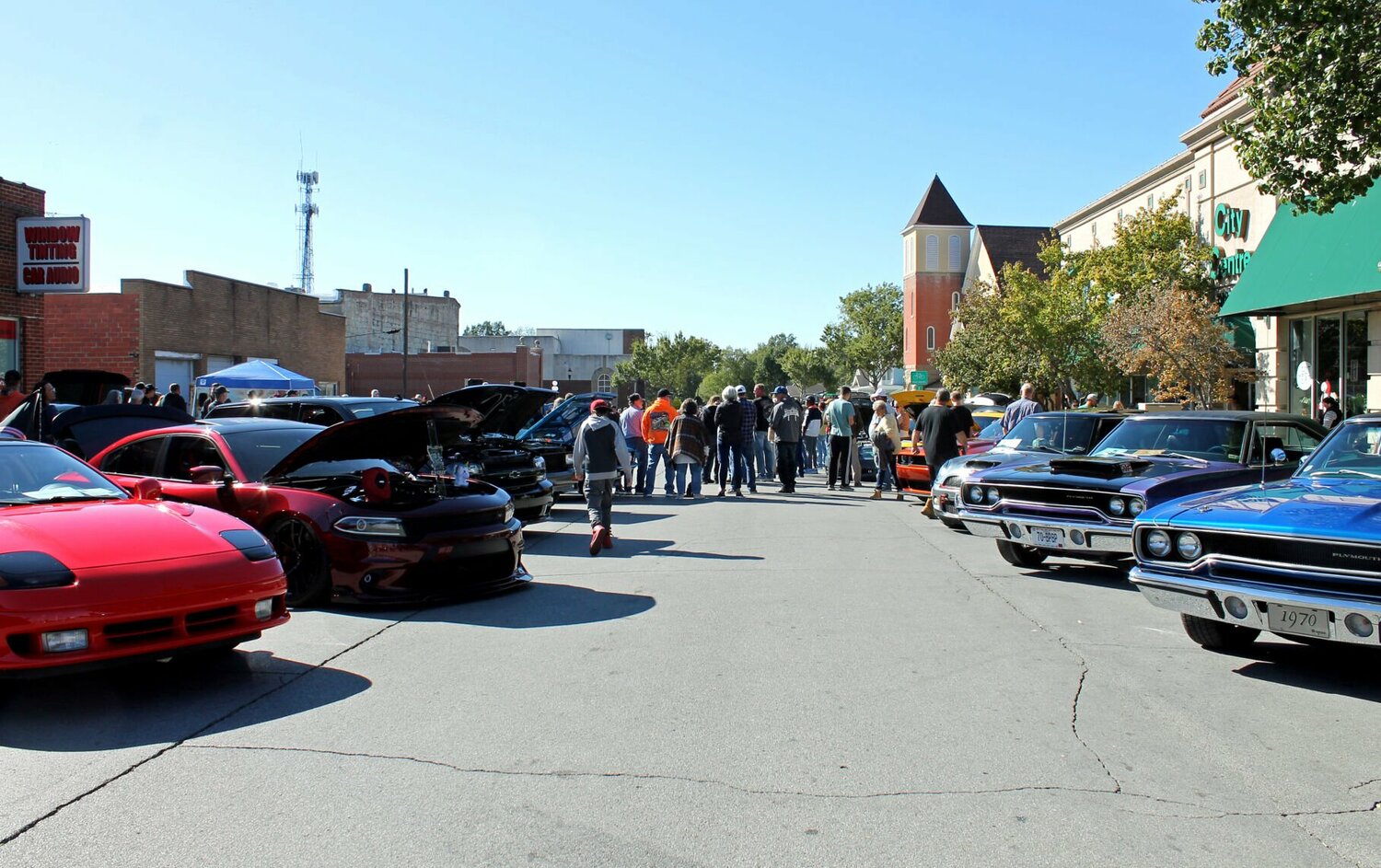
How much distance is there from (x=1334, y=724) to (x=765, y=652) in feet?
10.2

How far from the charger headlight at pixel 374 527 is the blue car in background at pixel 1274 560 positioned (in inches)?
199

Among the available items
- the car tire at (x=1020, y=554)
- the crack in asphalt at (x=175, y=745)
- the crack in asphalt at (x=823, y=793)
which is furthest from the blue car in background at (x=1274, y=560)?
the crack in asphalt at (x=175, y=745)

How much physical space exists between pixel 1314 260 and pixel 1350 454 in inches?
576

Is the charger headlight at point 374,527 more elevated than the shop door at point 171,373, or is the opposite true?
the shop door at point 171,373

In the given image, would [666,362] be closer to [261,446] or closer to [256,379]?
[256,379]

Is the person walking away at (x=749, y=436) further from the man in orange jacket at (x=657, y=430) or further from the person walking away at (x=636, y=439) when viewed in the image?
the person walking away at (x=636, y=439)

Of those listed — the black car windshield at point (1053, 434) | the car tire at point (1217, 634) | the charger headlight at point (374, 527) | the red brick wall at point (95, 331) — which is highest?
the red brick wall at point (95, 331)

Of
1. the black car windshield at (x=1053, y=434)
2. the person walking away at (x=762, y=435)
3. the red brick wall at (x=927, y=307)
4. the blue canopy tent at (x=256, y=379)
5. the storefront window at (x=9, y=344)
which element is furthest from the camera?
the red brick wall at (x=927, y=307)

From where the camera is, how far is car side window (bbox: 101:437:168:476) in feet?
31.0

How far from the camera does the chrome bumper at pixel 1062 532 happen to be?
9195 millimetres

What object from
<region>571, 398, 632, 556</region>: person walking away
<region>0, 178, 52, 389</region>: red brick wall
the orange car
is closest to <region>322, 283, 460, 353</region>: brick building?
<region>0, 178, 52, 389</region>: red brick wall

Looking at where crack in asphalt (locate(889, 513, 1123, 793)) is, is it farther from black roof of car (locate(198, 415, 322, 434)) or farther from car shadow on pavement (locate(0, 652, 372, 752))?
black roof of car (locate(198, 415, 322, 434))

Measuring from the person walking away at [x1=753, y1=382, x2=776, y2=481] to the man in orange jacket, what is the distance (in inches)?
75.9

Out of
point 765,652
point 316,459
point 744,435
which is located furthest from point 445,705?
point 744,435
